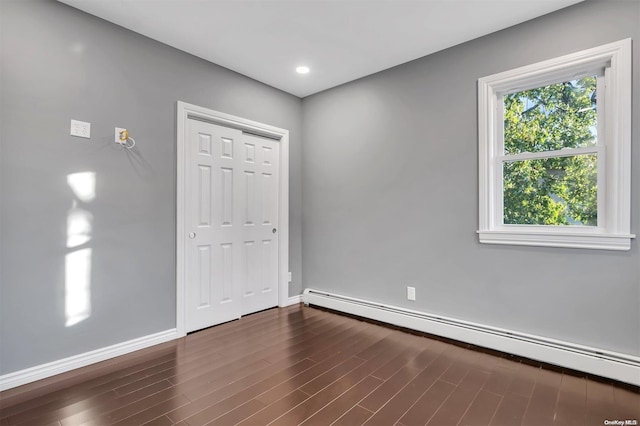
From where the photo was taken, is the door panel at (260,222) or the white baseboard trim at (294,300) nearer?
the door panel at (260,222)

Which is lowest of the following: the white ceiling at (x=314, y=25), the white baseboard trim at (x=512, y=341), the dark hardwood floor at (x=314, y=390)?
the dark hardwood floor at (x=314, y=390)

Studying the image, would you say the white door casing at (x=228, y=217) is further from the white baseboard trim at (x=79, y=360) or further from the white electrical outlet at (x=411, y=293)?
the white electrical outlet at (x=411, y=293)

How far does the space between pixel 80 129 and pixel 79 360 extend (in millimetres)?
1710

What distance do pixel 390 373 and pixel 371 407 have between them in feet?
1.49

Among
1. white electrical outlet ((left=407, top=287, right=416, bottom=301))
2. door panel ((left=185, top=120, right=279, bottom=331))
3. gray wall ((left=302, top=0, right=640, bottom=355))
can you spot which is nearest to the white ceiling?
gray wall ((left=302, top=0, right=640, bottom=355))

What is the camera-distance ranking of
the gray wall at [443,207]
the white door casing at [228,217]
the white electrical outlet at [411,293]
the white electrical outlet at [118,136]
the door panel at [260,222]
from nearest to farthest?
the gray wall at [443,207]
the white electrical outlet at [118,136]
the white door casing at [228,217]
the white electrical outlet at [411,293]
the door panel at [260,222]

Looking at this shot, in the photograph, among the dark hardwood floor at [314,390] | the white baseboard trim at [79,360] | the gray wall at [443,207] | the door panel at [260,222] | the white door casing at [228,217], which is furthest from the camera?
the door panel at [260,222]

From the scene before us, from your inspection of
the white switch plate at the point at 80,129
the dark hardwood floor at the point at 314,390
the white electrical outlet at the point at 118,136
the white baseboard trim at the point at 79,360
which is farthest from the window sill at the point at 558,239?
the white switch plate at the point at 80,129

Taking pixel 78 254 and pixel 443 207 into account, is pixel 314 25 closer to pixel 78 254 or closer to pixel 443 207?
pixel 443 207

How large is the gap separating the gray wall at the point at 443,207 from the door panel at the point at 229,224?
0.58 meters

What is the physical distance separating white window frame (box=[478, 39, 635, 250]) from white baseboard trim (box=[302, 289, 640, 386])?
Result: 28.8 inches

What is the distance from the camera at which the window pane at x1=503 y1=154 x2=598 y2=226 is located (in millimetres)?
2365

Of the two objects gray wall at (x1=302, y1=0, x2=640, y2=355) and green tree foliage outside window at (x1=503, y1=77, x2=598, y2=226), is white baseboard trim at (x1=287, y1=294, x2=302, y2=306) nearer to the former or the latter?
gray wall at (x1=302, y1=0, x2=640, y2=355)

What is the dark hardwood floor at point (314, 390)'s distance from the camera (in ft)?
5.87
